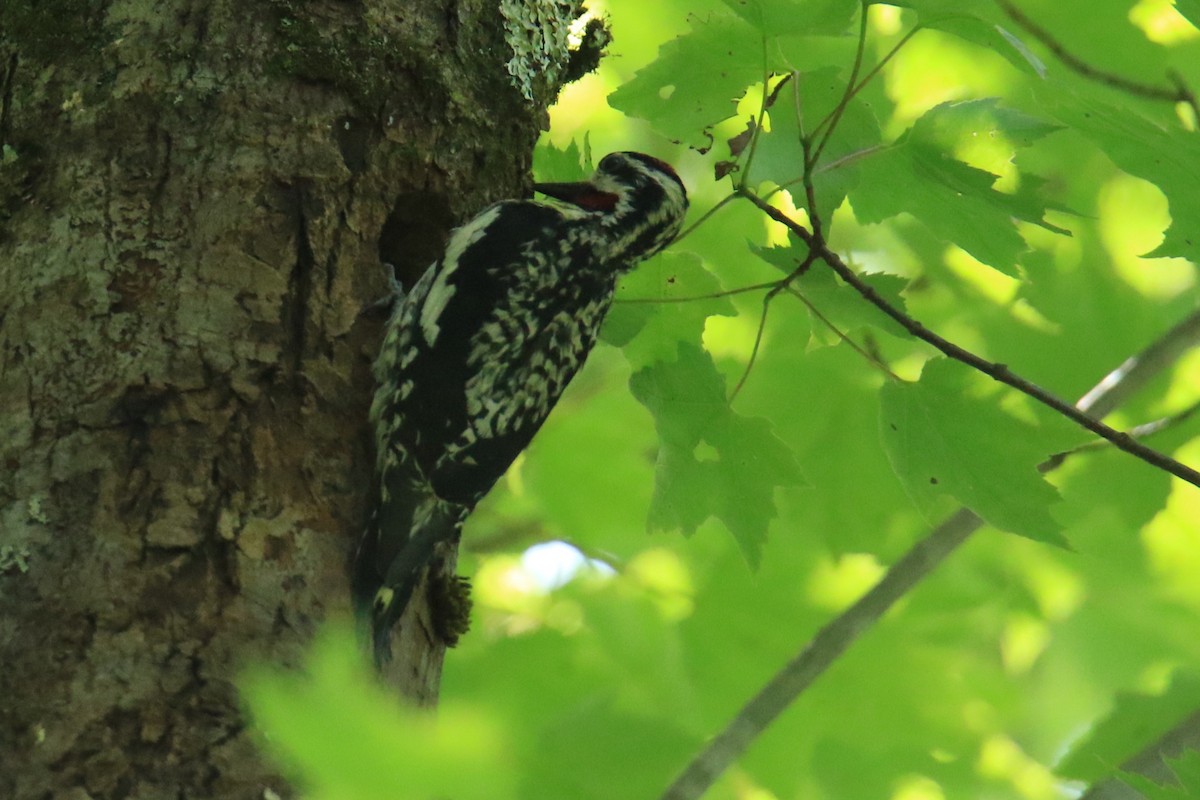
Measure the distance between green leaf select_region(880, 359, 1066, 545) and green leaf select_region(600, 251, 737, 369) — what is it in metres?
0.52

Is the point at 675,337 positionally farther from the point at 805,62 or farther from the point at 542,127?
the point at 805,62

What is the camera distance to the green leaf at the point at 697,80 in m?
2.48

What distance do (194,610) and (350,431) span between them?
516mm

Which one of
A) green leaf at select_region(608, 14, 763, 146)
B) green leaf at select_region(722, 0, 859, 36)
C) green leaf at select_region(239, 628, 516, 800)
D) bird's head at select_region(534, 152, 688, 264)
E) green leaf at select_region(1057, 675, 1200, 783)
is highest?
bird's head at select_region(534, 152, 688, 264)

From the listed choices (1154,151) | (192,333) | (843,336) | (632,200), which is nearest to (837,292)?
(843,336)

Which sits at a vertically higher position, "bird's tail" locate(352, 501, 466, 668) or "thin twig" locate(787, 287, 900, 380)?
"thin twig" locate(787, 287, 900, 380)

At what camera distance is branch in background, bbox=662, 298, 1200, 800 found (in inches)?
118

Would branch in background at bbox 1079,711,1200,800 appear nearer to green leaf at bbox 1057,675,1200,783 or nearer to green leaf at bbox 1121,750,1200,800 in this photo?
green leaf at bbox 1057,675,1200,783

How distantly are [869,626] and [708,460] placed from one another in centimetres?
76

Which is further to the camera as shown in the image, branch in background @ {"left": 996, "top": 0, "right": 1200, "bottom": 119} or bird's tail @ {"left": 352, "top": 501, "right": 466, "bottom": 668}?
branch in background @ {"left": 996, "top": 0, "right": 1200, "bottom": 119}

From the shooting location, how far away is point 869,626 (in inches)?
124

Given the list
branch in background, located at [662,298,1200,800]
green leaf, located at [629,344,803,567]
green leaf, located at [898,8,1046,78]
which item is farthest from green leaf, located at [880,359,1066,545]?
green leaf, located at [898,8,1046,78]

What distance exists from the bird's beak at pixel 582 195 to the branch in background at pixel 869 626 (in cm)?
123

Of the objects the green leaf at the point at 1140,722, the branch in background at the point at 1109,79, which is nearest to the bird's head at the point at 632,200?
the branch in background at the point at 1109,79
